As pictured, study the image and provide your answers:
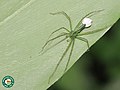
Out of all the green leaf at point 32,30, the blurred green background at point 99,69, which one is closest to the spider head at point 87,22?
the green leaf at point 32,30

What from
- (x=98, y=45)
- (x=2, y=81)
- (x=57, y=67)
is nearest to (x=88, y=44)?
(x=57, y=67)

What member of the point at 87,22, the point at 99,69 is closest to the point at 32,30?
the point at 87,22

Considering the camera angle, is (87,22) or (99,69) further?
(99,69)

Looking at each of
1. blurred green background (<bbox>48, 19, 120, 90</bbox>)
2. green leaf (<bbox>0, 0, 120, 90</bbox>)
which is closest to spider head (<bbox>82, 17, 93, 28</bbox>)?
green leaf (<bbox>0, 0, 120, 90</bbox>)

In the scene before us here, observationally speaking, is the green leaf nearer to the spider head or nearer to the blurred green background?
the spider head

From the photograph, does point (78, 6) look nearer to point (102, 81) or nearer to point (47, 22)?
point (47, 22)

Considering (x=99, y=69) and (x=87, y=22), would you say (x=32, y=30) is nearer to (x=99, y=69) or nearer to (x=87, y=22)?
(x=87, y=22)
